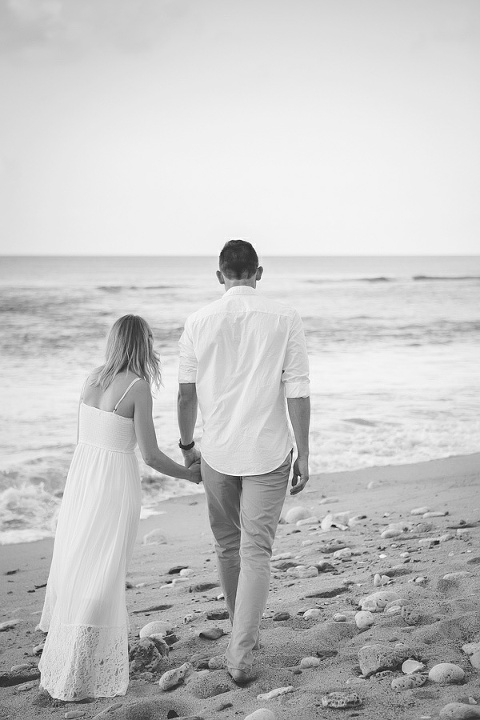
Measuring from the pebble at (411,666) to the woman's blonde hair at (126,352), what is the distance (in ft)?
4.89

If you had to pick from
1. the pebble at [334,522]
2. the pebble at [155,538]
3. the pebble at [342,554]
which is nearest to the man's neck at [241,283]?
the pebble at [342,554]

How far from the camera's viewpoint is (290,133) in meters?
29.4

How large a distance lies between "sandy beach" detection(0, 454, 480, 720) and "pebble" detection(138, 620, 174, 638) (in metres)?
0.02

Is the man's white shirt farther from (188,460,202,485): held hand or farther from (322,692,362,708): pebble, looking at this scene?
(322,692,362,708): pebble

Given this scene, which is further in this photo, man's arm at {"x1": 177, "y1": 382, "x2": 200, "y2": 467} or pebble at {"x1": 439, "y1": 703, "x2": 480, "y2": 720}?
man's arm at {"x1": 177, "y1": 382, "x2": 200, "y2": 467}

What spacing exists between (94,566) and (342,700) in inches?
44.1

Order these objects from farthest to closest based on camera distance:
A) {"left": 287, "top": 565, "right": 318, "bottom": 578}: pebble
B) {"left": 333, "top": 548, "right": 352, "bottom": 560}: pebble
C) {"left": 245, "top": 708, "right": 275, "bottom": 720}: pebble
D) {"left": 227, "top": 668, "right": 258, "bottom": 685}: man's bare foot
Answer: {"left": 333, "top": 548, "right": 352, "bottom": 560}: pebble < {"left": 287, "top": 565, "right": 318, "bottom": 578}: pebble < {"left": 227, "top": 668, "right": 258, "bottom": 685}: man's bare foot < {"left": 245, "top": 708, "right": 275, "bottom": 720}: pebble

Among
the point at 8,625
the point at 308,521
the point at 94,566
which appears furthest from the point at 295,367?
the point at 308,521

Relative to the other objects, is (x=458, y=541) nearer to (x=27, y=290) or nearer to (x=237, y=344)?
(x=237, y=344)

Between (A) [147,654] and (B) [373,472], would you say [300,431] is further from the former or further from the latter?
(B) [373,472]

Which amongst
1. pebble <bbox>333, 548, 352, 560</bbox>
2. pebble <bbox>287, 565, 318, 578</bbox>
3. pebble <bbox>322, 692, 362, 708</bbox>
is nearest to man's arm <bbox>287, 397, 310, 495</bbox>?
pebble <bbox>322, 692, 362, 708</bbox>

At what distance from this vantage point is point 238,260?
3082 millimetres

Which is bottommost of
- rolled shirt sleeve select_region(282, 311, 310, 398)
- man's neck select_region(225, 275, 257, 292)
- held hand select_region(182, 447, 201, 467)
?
held hand select_region(182, 447, 201, 467)

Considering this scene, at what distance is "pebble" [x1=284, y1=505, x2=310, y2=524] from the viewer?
19.0 feet
